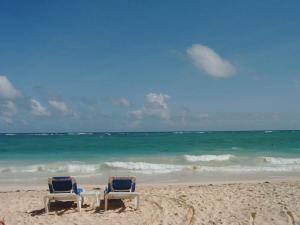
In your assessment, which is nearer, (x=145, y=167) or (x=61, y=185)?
(x=61, y=185)

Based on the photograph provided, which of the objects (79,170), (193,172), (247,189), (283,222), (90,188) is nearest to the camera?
(283,222)

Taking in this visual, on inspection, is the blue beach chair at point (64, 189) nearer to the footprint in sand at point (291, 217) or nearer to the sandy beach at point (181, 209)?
the sandy beach at point (181, 209)

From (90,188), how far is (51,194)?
Result: 4457 millimetres

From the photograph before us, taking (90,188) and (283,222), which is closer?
(283,222)

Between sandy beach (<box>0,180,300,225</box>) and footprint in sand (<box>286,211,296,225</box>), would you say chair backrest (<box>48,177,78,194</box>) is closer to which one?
sandy beach (<box>0,180,300,225</box>)

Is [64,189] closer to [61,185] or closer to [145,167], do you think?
[61,185]

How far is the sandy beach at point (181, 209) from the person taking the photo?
27.8ft

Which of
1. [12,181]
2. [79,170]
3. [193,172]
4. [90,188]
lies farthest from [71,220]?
[79,170]

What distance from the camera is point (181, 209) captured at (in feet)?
31.0

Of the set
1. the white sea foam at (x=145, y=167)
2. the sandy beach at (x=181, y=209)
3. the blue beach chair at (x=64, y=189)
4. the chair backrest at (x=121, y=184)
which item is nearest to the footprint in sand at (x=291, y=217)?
the sandy beach at (x=181, y=209)

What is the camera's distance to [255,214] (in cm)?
866

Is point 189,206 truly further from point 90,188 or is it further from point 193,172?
point 193,172

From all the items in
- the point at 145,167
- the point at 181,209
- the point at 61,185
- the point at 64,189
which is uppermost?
the point at 61,185

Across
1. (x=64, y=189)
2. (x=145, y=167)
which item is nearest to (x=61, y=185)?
(x=64, y=189)
